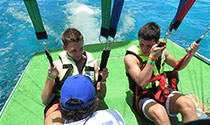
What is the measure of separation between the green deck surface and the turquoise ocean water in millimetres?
1230

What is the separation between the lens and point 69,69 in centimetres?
155

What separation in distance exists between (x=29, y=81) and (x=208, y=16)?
36.3ft

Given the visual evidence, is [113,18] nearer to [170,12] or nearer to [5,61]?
[5,61]

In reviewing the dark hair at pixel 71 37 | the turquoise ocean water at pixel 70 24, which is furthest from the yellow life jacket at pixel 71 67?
the turquoise ocean water at pixel 70 24

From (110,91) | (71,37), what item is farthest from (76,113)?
(110,91)

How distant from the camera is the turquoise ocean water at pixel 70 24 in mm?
4922

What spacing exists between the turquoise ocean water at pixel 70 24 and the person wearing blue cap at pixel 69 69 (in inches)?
90.1

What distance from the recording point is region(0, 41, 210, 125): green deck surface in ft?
6.07

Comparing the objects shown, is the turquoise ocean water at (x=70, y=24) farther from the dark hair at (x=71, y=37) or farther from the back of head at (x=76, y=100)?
the back of head at (x=76, y=100)

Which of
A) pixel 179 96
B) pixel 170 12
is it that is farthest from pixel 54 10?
pixel 179 96

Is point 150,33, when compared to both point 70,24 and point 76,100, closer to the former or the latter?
point 76,100

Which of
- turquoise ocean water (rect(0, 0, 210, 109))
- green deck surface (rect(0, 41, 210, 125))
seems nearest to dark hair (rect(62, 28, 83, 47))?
green deck surface (rect(0, 41, 210, 125))

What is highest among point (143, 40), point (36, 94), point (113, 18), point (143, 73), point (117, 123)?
point (113, 18)

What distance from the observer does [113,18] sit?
111 centimetres
